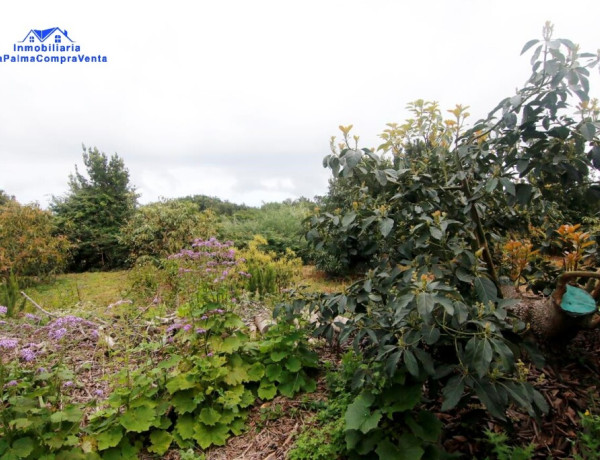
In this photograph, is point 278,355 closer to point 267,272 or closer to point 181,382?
point 181,382

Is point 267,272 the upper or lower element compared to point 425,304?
upper

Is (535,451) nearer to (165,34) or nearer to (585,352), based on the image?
(585,352)

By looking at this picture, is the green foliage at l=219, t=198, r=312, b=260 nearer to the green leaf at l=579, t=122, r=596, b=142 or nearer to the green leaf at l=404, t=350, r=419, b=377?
the green leaf at l=404, t=350, r=419, b=377

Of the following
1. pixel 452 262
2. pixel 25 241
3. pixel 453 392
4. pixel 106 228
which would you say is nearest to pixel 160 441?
pixel 453 392

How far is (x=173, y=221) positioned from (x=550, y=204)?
7.96m

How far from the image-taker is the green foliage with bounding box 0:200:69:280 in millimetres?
7922

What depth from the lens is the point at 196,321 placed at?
2.68m

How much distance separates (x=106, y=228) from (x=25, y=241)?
255cm

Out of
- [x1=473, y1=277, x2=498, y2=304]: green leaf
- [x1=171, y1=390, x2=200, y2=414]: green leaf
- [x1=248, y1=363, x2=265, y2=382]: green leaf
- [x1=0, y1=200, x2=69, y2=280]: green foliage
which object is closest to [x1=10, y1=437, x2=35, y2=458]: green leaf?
[x1=171, y1=390, x2=200, y2=414]: green leaf

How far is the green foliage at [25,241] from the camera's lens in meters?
7.92

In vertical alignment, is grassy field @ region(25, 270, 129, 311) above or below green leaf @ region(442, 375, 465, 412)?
above

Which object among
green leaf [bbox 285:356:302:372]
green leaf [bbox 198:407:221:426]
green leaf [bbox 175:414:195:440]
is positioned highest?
green leaf [bbox 285:356:302:372]

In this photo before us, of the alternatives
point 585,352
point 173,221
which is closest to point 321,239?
point 585,352

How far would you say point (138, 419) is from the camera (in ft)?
6.85
